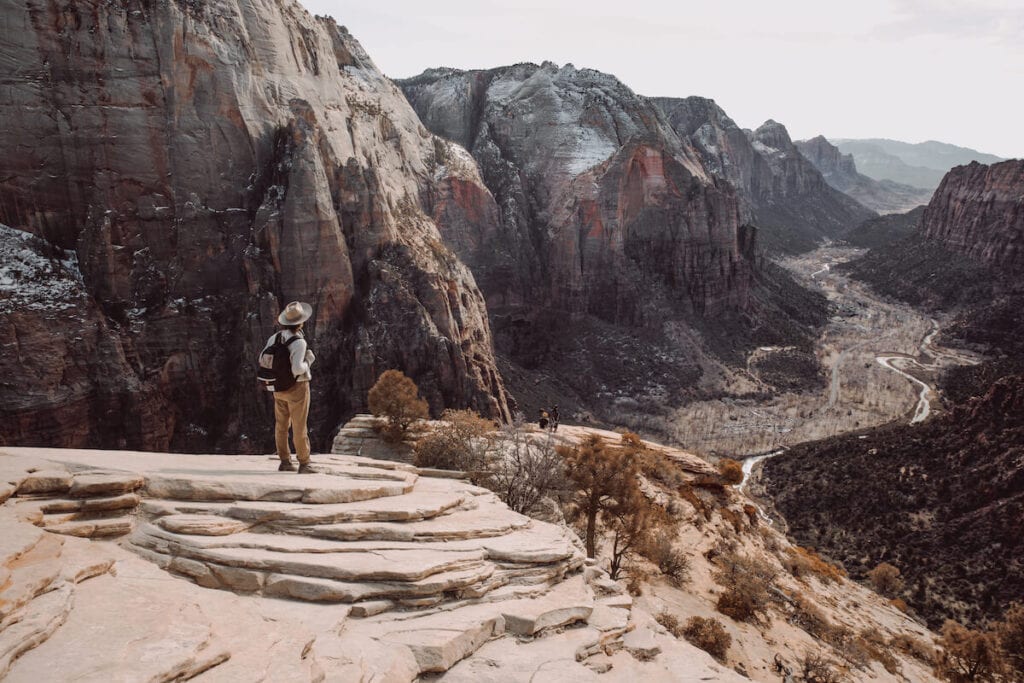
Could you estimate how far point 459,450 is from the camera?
15.0m

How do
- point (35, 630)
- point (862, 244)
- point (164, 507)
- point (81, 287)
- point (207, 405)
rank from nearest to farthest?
point (35, 630) → point (164, 507) → point (81, 287) → point (207, 405) → point (862, 244)

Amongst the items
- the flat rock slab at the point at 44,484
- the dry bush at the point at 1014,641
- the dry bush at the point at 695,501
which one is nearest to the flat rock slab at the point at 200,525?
the flat rock slab at the point at 44,484

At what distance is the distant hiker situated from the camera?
9766 millimetres

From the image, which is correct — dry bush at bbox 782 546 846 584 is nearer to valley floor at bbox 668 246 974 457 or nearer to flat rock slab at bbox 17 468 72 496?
flat rock slab at bbox 17 468 72 496

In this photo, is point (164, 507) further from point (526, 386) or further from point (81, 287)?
point (526, 386)

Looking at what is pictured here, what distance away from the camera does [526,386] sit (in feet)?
187

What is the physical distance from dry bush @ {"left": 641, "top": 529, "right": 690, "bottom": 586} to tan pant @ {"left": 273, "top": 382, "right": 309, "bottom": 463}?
454 inches

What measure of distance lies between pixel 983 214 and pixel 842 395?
253 ft

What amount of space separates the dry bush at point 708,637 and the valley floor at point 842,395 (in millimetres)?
40058

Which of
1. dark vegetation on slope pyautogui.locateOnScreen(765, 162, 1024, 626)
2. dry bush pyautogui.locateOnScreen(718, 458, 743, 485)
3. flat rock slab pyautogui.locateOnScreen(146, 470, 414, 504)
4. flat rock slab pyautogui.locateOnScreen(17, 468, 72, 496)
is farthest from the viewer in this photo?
dark vegetation on slope pyautogui.locateOnScreen(765, 162, 1024, 626)

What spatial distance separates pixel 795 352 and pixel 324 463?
78.0 metres

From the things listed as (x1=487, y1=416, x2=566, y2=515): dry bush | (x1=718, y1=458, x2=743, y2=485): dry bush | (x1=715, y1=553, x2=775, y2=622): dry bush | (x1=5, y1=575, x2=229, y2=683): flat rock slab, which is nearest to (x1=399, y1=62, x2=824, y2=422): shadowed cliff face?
(x1=718, y1=458, x2=743, y2=485): dry bush

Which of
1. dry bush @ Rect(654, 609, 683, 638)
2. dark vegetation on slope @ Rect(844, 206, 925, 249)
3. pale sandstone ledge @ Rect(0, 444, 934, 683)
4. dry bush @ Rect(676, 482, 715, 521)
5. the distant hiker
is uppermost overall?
dark vegetation on slope @ Rect(844, 206, 925, 249)

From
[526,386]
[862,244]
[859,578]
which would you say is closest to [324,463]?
[859,578]
